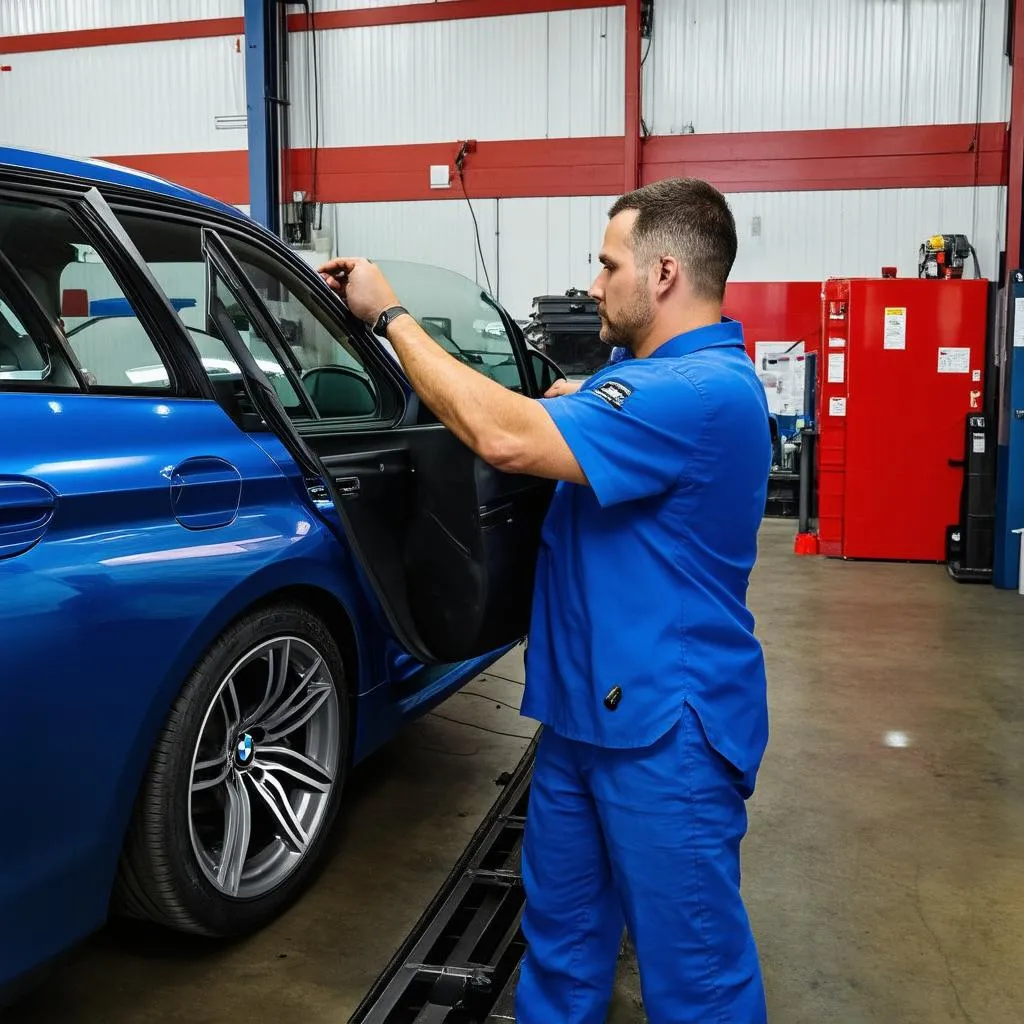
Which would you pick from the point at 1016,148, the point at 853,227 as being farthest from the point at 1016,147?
the point at 853,227

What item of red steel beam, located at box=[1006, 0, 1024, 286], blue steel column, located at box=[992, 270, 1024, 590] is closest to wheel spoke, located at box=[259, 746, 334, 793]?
blue steel column, located at box=[992, 270, 1024, 590]

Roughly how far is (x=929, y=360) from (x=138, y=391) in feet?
20.6

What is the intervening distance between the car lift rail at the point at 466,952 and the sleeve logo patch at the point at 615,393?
3.88 ft

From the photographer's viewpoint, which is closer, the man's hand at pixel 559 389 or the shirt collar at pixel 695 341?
the shirt collar at pixel 695 341

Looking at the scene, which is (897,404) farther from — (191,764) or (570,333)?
(191,764)

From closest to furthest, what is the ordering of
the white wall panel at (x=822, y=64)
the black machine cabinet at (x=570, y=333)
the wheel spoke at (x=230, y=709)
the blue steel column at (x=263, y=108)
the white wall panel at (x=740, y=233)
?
the wheel spoke at (x=230, y=709)
the black machine cabinet at (x=570, y=333)
the white wall panel at (x=822, y=64)
the white wall panel at (x=740, y=233)
the blue steel column at (x=263, y=108)

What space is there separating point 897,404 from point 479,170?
18.8 feet

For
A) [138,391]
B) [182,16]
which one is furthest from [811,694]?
[182,16]

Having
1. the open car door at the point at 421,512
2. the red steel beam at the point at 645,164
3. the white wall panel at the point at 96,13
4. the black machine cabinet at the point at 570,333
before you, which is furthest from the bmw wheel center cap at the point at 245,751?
the white wall panel at the point at 96,13

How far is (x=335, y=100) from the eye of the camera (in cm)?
1138

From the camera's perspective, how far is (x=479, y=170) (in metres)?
11.0

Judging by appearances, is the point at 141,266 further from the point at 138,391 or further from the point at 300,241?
the point at 300,241

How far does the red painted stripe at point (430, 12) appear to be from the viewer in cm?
1063

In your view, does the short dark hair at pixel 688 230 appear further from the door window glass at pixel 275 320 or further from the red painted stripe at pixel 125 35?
the red painted stripe at pixel 125 35
